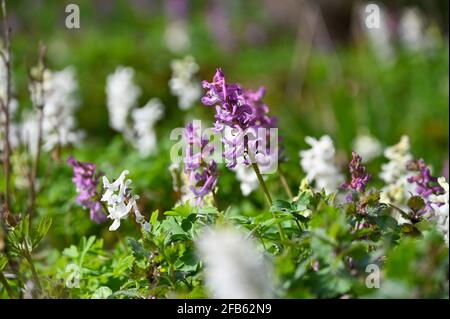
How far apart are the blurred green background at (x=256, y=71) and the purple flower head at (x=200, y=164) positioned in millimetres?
996

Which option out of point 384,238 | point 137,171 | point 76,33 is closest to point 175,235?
point 384,238

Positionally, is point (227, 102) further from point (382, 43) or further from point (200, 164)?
point (382, 43)

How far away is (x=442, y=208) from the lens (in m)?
1.81

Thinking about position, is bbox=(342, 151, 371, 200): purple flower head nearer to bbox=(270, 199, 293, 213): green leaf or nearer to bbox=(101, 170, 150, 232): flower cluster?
bbox=(270, 199, 293, 213): green leaf

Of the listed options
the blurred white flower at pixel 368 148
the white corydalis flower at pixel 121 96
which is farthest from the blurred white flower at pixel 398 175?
the white corydalis flower at pixel 121 96

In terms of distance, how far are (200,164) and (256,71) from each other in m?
7.59

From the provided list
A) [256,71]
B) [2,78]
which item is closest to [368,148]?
[2,78]

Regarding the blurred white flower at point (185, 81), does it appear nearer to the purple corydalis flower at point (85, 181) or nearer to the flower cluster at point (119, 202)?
the purple corydalis flower at point (85, 181)

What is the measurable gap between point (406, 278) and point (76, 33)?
10963 mm

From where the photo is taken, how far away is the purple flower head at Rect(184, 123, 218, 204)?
6.59 ft

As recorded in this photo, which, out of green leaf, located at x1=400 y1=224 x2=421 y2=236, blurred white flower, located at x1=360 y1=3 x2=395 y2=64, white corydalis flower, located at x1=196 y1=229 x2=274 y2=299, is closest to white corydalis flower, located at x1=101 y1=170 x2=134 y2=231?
white corydalis flower, located at x1=196 y1=229 x2=274 y2=299

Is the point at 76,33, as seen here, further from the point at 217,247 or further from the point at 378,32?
the point at 217,247

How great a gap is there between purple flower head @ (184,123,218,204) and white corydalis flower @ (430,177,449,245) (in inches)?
24.3

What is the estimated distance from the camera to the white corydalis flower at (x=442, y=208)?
5.80 feet
